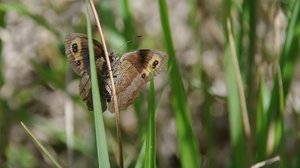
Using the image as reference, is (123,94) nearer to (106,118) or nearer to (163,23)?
(163,23)

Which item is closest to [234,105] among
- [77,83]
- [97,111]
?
[97,111]

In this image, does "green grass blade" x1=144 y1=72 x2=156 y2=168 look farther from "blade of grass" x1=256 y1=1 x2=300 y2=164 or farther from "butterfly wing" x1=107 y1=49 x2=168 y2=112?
"blade of grass" x1=256 y1=1 x2=300 y2=164

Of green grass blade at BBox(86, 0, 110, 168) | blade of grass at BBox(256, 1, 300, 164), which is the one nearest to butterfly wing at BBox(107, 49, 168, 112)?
green grass blade at BBox(86, 0, 110, 168)

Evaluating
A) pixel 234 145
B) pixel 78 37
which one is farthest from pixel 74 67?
pixel 234 145

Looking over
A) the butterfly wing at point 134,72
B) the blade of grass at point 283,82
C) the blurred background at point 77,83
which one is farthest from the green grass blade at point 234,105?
the blurred background at point 77,83

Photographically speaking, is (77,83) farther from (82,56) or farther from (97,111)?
(97,111)

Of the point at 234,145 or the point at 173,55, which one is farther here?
the point at 234,145
